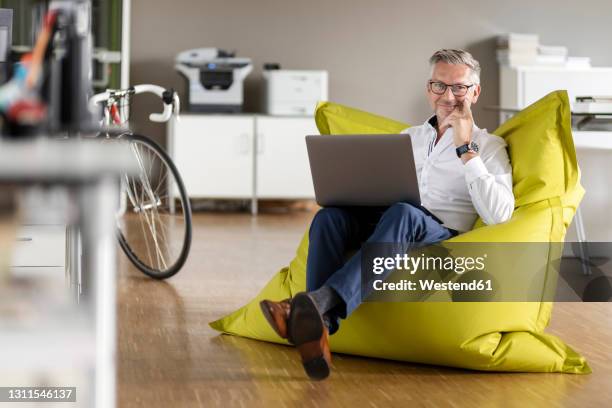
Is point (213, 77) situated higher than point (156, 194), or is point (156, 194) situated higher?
point (213, 77)

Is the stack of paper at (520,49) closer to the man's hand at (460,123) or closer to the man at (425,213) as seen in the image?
the man at (425,213)

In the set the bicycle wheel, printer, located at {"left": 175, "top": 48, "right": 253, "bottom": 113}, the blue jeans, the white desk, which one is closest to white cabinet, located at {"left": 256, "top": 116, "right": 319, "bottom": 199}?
printer, located at {"left": 175, "top": 48, "right": 253, "bottom": 113}

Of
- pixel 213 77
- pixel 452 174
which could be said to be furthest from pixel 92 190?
pixel 213 77

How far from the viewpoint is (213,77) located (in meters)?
7.08

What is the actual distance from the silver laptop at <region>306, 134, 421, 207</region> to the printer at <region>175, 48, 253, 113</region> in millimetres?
4293

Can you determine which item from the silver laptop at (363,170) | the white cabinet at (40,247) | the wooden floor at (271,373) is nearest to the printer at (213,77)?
the wooden floor at (271,373)

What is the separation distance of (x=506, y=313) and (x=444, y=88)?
0.71 meters

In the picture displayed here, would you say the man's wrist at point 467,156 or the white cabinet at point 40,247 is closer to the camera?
the white cabinet at point 40,247

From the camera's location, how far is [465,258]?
9.14 ft

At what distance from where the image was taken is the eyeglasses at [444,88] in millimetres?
3020

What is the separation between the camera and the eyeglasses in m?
3.02

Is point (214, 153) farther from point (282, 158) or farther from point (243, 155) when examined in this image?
point (282, 158)

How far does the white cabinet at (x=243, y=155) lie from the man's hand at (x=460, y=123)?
4155 millimetres

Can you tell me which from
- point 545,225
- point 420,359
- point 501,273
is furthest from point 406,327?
point 545,225
